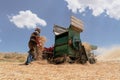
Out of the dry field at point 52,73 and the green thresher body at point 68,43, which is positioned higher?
the green thresher body at point 68,43

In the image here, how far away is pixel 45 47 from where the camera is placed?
1955cm

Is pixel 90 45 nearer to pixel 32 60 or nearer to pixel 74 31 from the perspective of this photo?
pixel 74 31

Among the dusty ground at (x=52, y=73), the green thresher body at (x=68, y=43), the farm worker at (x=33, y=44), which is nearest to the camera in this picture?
the dusty ground at (x=52, y=73)

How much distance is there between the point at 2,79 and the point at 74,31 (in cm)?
991

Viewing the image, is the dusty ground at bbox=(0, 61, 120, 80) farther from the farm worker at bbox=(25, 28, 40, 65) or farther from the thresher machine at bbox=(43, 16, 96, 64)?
the thresher machine at bbox=(43, 16, 96, 64)

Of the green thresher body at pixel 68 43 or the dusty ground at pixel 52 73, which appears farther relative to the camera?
the green thresher body at pixel 68 43

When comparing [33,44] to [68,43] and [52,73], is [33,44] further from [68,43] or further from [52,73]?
[52,73]

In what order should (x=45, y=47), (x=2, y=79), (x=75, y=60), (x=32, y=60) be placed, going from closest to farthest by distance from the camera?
(x=2, y=79) < (x=32, y=60) < (x=75, y=60) < (x=45, y=47)

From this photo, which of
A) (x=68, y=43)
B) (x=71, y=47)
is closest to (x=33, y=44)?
(x=68, y=43)

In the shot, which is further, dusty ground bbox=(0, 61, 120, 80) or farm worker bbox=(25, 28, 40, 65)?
farm worker bbox=(25, 28, 40, 65)

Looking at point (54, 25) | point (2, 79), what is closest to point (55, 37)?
point (54, 25)

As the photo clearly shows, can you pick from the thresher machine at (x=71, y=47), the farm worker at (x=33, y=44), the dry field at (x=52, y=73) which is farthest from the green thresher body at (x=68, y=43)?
the farm worker at (x=33, y=44)

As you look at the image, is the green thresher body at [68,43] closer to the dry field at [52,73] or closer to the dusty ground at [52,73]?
the dry field at [52,73]

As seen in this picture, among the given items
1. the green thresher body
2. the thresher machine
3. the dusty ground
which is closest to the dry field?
the dusty ground
